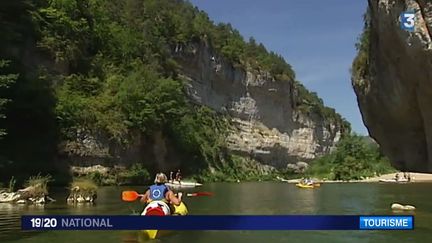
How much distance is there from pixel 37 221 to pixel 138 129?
43.2m

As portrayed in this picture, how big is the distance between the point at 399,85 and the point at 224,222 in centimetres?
4243

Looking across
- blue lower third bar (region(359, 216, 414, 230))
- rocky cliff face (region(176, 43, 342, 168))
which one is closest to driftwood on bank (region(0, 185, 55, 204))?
blue lower third bar (region(359, 216, 414, 230))

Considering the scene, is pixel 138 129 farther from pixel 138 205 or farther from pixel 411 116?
pixel 138 205

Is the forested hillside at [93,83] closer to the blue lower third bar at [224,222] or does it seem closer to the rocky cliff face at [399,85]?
the rocky cliff face at [399,85]

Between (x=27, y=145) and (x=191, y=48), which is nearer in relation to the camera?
(x=27, y=145)

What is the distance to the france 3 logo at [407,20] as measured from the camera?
37534 mm

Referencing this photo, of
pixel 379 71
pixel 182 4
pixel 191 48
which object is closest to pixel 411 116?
pixel 379 71

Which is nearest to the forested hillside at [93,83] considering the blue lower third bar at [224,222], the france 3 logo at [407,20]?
the blue lower third bar at [224,222]

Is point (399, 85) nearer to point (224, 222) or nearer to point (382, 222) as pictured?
point (382, 222)

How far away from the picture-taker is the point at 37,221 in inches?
332

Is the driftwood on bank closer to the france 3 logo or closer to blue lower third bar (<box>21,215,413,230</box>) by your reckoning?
blue lower third bar (<box>21,215,413,230</box>)

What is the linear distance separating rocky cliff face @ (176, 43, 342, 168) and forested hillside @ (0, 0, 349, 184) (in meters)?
2.74

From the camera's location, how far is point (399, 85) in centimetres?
4734

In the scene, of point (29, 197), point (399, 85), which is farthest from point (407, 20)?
point (29, 197)
